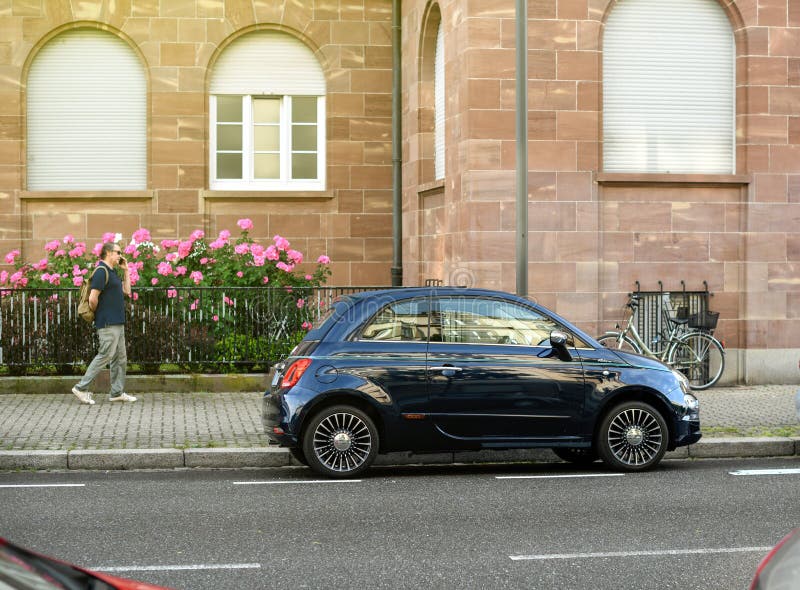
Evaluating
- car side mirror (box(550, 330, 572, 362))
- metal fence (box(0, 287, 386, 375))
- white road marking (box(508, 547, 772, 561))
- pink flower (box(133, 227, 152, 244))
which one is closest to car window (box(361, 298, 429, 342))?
car side mirror (box(550, 330, 572, 362))

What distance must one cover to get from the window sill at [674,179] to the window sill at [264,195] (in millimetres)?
6236

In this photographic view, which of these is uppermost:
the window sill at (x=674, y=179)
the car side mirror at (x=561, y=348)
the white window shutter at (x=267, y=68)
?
the white window shutter at (x=267, y=68)

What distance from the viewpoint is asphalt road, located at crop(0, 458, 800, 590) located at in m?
6.69

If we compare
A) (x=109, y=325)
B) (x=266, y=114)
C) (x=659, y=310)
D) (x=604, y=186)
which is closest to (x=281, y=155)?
(x=266, y=114)

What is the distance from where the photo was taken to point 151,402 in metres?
14.5

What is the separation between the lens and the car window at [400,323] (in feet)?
33.8

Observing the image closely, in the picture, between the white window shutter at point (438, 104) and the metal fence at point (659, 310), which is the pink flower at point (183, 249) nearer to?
the white window shutter at point (438, 104)

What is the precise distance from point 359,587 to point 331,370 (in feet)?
12.5

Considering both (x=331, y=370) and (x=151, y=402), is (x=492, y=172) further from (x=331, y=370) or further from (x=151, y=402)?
(x=331, y=370)

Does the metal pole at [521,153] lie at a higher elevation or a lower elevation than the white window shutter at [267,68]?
lower

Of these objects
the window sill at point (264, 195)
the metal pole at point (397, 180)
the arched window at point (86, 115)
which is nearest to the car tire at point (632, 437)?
the metal pole at point (397, 180)

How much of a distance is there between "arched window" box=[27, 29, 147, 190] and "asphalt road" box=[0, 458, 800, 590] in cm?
1180

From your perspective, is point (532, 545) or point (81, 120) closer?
point (532, 545)

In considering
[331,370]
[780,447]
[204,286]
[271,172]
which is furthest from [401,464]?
[271,172]
